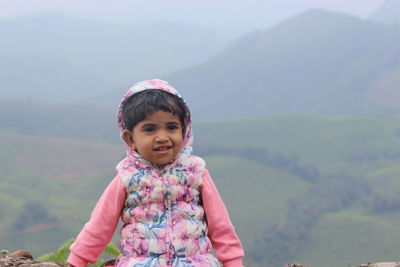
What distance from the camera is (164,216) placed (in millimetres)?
3424

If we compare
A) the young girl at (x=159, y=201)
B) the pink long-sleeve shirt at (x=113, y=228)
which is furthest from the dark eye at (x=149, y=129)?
the pink long-sleeve shirt at (x=113, y=228)

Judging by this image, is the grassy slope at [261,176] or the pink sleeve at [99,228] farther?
the grassy slope at [261,176]

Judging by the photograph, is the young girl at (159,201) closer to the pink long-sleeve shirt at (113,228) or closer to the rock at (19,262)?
the pink long-sleeve shirt at (113,228)

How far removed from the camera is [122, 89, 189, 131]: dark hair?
11.1 feet

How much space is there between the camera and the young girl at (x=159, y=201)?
3.38 m

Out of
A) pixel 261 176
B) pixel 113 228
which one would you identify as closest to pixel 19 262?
pixel 113 228

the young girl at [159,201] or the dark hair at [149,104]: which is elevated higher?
the dark hair at [149,104]

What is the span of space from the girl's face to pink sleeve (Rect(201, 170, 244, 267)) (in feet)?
0.94

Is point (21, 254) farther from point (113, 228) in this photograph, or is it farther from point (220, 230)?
point (220, 230)

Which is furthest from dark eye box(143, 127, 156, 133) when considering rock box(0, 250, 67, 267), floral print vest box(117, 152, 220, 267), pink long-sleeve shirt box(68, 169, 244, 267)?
rock box(0, 250, 67, 267)

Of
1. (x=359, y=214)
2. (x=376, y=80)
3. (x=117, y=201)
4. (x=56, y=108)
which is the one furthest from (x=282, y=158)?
(x=117, y=201)

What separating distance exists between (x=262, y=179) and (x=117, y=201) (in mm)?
98569

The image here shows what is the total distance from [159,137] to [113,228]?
2.06 feet

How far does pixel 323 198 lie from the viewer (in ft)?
328
